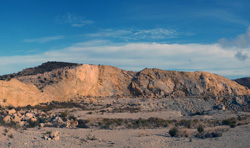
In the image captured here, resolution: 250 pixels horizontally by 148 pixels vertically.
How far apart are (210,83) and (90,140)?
139ft

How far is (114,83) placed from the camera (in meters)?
46.8

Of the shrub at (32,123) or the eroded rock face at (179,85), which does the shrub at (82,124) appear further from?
the eroded rock face at (179,85)

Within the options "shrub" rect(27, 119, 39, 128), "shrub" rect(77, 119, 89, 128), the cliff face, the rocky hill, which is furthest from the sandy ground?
the rocky hill

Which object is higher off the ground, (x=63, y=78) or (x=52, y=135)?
(x=63, y=78)

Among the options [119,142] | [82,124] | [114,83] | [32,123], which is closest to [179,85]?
[114,83]

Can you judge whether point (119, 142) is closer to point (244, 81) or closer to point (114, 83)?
point (114, 83)

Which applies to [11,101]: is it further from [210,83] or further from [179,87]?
[210,83]

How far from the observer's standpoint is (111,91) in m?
45.6

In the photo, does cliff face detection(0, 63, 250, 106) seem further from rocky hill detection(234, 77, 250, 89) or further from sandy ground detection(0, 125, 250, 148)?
rocky hill detection(234, 77, 250, 89)

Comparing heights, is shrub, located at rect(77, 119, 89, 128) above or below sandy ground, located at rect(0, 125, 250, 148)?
below

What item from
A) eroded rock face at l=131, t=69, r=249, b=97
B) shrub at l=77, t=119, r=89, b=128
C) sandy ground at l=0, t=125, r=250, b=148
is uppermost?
eroded rock face at l=131, t=69, r=249, b=97

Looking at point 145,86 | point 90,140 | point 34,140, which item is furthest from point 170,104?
point 34,140

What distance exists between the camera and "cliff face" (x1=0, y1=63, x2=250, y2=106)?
35531 millimetres

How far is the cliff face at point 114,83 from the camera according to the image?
35531 millimetres
